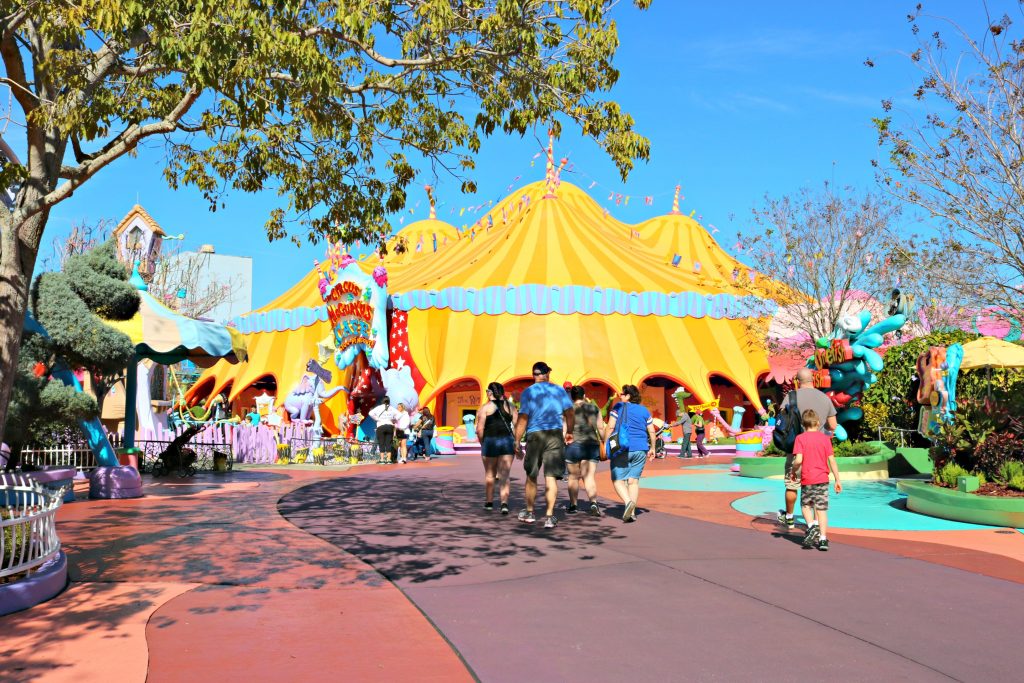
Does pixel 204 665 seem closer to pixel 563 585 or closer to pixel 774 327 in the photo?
pixel 563 585

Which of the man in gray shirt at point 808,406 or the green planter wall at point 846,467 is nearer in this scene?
the man in gray shirt at point 808,406

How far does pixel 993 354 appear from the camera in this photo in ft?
49.6

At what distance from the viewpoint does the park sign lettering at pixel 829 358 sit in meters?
17.3

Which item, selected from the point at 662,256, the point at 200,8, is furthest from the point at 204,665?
the point at 662,256

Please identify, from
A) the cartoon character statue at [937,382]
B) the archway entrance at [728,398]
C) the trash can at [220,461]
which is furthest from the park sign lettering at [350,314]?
the cartoon character statue at [937,382]

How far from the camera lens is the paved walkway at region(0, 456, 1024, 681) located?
4.48 m

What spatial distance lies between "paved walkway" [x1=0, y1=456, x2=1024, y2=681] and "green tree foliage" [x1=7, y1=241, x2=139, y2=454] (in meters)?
1.58

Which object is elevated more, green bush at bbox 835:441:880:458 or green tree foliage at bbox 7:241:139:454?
green tree foliage at bbox 7:241:139:454

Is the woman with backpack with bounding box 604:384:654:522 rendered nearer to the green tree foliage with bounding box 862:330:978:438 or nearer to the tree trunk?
the tree trunk

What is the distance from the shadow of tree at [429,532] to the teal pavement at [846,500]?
3.04 meters

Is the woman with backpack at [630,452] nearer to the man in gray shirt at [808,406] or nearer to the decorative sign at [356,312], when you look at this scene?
the man in gray shirt at [808,406]

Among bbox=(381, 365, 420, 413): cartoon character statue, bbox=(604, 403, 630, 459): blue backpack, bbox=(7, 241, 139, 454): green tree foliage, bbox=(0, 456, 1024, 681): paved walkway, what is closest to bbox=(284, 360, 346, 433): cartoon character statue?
bbox=(381, 365, 420, 413): cartoon character statue

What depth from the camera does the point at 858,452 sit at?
1689 cm

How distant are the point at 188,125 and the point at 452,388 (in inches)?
1209
